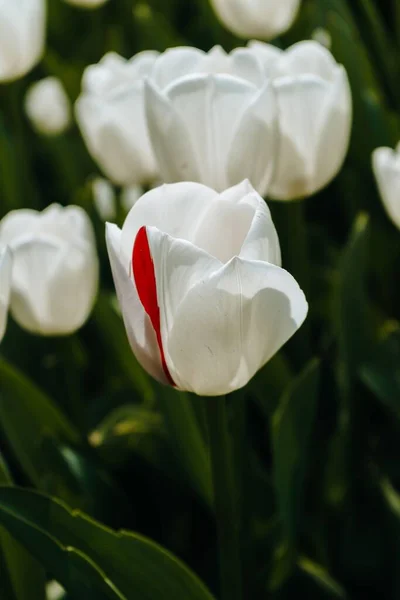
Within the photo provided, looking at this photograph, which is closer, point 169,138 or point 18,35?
point 169,138

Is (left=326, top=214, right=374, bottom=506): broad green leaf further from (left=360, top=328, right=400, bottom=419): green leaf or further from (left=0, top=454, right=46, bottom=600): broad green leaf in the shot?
(left=0, top=454, right=46, bottom=600): broad green leaf

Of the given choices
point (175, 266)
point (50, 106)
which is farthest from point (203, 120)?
point (50, 106)

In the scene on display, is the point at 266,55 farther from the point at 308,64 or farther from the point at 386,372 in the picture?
the point at 386,372

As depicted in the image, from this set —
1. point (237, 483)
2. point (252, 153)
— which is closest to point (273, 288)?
point (252, 153)

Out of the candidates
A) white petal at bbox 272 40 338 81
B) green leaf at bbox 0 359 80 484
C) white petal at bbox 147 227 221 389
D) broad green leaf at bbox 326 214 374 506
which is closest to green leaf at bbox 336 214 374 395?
broad green leaf at bbox 326 214 374 506

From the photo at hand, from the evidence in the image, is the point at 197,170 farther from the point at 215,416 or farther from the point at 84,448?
the point at 84,448
